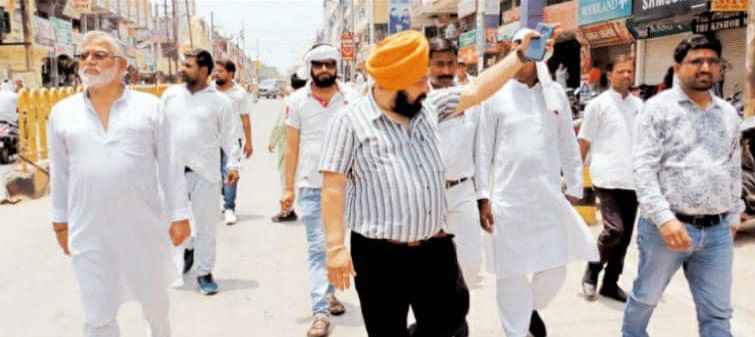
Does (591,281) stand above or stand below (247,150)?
below

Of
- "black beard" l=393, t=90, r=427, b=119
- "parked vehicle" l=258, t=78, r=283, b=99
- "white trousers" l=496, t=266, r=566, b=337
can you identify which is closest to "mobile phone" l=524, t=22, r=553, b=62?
"black beard" l=393, t=90, r=427, b=119

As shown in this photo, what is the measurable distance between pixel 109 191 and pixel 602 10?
2030 centimetres

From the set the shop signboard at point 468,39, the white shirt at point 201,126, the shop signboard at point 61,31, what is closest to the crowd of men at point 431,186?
the white shirt at point 201,126

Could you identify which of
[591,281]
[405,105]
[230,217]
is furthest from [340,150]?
[230,217]

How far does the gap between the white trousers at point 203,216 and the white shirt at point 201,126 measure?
75 mm

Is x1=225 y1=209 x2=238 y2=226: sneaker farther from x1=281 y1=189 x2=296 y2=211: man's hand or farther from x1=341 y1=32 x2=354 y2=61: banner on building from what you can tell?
x1=341 y1=32 x2=354 y2=61: banner on building

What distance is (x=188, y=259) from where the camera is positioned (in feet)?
20.8

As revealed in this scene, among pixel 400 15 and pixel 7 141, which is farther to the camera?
pixel 400 15

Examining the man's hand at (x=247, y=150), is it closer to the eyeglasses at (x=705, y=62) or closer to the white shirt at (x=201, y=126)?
the white shirt at (x=201, y=126)

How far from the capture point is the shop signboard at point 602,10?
20.2m

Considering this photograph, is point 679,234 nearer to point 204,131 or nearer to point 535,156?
point 535,156

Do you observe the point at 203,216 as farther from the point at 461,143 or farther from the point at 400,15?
the point at 400,15

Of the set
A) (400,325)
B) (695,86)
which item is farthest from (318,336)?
(695,86)

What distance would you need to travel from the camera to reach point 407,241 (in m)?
2.92
